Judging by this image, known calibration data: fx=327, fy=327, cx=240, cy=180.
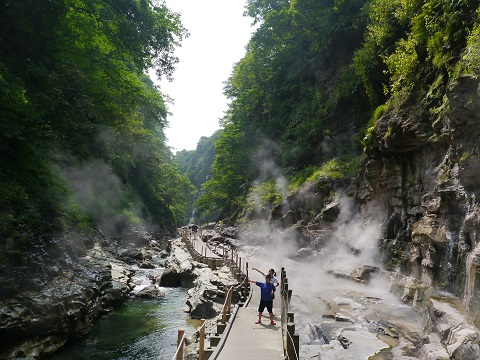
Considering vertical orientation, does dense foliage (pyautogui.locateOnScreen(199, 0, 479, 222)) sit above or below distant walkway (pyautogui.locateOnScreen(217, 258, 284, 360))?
above

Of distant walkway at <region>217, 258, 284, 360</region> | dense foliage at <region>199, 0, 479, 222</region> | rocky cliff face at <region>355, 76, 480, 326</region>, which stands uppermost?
dense foliage at <region>199, 0, 479, 222</region>

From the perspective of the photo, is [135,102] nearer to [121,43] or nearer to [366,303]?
[121,43]

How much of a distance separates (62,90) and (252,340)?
1504 centimetres

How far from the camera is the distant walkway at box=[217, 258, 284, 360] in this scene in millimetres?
7429

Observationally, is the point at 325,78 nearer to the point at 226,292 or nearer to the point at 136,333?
the point at 226,292

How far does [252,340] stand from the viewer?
27.7 ft

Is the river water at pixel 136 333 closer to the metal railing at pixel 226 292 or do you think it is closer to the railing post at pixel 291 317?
the metal railing at pixel 226 292

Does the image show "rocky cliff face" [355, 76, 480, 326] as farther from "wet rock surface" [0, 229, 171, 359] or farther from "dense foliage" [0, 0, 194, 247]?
"dense foliage" [0, 0, 194, 247]

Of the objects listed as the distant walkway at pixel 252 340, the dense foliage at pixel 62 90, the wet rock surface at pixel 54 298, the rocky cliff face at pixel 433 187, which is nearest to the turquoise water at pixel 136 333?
the wet rock surface at pixel 54 298

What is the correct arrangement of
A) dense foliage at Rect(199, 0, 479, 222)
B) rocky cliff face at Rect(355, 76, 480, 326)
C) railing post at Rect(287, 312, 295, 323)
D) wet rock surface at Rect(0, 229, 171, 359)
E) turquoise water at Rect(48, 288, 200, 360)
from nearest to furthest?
railing post at Rect(287, 312, 295, 323) → wet rock surface at Rect(0, 229, 171, 359) → rocky cliff face at Rect(355, 76, 480, 326) → turquoise water at Rect(48, 288, 200, 360) → dense foliage at Rect(199, 0, 479, 222)

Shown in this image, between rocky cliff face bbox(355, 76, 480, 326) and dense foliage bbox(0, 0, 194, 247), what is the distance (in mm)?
13873

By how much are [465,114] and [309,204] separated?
52.0 feet

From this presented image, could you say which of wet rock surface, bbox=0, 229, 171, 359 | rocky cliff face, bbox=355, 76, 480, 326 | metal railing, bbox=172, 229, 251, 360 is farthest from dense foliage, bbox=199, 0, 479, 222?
wet rock surface, bbox=0, 229, 171, 359

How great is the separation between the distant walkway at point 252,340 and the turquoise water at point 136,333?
3096 millimetres
